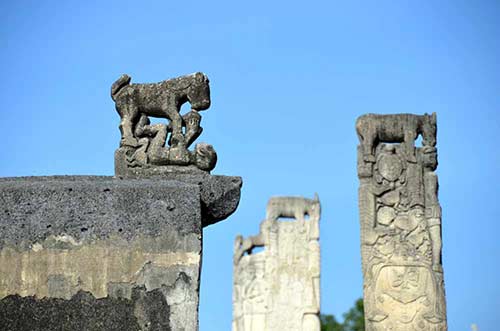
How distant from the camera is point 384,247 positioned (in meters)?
16.9

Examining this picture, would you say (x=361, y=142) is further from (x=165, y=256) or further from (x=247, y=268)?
(x=165, y=256)

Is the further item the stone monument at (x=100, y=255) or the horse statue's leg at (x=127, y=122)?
the horse statue's leg at (x=127, y=122)

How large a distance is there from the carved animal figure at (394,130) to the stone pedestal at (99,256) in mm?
11546

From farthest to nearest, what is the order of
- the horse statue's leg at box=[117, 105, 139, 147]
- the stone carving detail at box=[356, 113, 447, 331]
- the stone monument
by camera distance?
the stone carving detail at box=[356, 113, 447, 331] < the horse statue's leg at box=[117, 105, 139, 147] < the stone monument

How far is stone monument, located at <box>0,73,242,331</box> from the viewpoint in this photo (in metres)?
5.50

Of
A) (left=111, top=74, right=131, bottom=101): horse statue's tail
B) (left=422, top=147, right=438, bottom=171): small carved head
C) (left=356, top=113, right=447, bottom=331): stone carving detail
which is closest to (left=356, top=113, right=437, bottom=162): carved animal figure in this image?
(left=356, top=113, right=447, bottom=331): stone carving detail

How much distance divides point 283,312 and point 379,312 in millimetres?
9079

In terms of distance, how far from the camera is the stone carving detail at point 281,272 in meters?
25.5

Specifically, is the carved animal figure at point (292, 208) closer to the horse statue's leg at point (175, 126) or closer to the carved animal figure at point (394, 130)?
the carved animal figure at point (394, 130)

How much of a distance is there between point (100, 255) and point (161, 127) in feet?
3.48

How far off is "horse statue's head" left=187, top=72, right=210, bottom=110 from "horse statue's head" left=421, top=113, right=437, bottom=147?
1121 cm

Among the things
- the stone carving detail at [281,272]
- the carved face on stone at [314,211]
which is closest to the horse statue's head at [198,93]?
the stone carving detail at [281,272]

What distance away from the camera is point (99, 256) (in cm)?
558

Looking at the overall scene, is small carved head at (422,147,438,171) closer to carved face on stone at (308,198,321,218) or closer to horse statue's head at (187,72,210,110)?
carved face on stone at (308,198,321,218)
